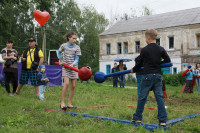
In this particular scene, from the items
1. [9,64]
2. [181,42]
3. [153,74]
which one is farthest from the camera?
[181,42]

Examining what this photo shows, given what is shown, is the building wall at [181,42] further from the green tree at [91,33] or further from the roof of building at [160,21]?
the green tree at [91,33]

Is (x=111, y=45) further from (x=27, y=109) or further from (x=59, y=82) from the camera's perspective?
(x=27, y=109)

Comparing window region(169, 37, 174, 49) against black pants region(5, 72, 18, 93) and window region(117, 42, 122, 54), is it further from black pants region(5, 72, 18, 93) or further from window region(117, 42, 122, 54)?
black pants region(5, 72, 18, 93)

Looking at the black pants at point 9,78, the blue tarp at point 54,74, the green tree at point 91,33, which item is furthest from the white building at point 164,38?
the black pants at point 9,78

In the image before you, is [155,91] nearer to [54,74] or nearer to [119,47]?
[54,74]

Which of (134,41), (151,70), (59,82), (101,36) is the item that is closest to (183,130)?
(151,70)

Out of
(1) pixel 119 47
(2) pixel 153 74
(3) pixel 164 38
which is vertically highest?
(3) pixel 164 38

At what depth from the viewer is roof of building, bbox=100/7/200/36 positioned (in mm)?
28438

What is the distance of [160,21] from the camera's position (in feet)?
104

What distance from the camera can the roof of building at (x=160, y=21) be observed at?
28.4 metres

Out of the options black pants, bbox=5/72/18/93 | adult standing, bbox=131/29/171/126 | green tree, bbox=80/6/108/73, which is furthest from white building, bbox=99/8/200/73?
adult standing, bbox=131/29/171/126

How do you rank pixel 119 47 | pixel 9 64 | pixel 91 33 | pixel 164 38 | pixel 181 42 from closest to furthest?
pixel 9 64 → pixel 181 42 → pixel 164 38 → pixel 119 47 → pixel 91 33

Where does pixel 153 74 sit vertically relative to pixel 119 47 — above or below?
below

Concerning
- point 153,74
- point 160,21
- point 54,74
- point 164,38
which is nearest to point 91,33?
point 160,21
